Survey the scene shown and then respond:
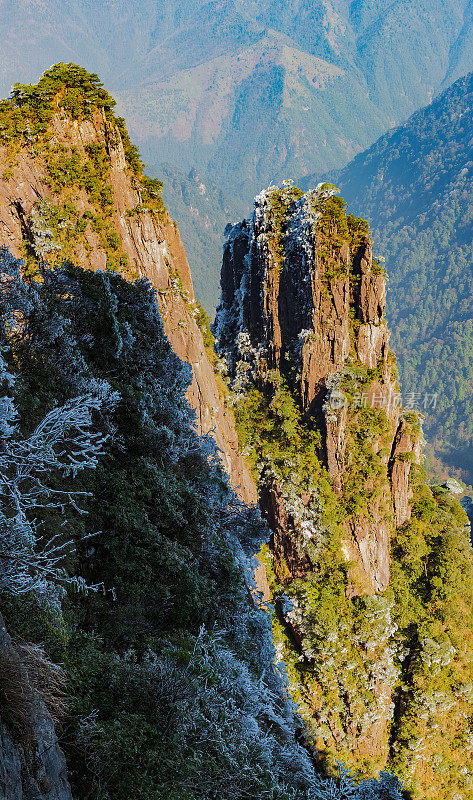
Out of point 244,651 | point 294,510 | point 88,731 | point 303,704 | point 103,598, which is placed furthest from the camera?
point 294,510

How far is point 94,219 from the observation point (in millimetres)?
17625

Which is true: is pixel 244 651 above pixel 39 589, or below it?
below

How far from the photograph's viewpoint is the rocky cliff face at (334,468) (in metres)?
23.5

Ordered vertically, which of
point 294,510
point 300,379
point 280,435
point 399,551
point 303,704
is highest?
point 300,379

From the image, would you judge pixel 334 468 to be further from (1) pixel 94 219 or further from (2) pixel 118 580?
(2) pixel 118 580

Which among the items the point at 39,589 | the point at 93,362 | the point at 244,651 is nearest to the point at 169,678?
the point at 39,589

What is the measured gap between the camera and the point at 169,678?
5.05 meters

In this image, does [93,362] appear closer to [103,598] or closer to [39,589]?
[103,598]

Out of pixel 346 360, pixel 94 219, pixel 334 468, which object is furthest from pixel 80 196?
pixel 334 468

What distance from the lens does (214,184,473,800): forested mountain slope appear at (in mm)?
23344

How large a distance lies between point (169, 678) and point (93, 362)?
20.2 feet

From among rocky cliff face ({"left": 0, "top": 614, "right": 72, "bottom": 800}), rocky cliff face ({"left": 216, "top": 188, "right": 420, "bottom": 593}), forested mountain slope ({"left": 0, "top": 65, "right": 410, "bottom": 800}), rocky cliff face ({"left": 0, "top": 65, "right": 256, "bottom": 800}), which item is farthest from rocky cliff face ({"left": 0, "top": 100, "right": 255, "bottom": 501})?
rocky cliff face ({"left": 0, "top": 614, "right": 72, "bottom": 800})

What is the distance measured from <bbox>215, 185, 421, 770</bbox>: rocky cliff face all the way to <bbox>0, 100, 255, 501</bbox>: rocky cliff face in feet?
23.7

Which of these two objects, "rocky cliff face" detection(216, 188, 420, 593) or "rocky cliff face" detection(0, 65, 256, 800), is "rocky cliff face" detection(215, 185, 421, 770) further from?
"rocky cliff face" detection(0, 65, 256, 800)
